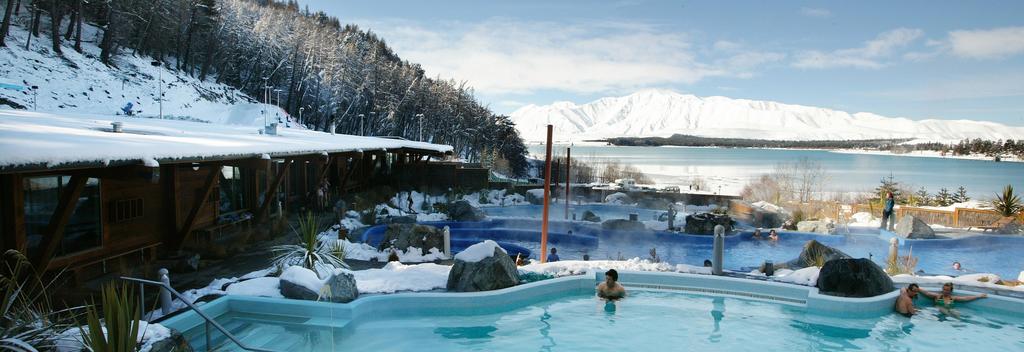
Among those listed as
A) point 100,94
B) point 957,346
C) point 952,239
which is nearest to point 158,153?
point 957,346

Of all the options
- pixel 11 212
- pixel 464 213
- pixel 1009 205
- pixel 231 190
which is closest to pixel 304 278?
pixel 11 212

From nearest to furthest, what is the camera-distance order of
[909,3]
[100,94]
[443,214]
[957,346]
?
[957,346] → [443,214] → [909,3] → [100,94]

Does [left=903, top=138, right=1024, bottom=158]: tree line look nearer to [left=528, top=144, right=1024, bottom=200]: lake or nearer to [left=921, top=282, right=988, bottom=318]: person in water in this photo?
[left=528, top=144, right=1024, bottom=200]: lake

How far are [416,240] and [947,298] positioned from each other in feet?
27.9

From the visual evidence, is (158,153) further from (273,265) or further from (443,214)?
(443,214)

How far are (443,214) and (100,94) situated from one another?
24859mm

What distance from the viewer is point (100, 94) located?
3125 centimetres

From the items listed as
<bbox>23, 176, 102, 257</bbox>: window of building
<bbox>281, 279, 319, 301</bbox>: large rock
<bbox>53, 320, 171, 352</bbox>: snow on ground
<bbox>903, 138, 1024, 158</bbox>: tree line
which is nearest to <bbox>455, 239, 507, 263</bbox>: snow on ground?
<bbox>281, 279, 319, 301</bbox>: large rock

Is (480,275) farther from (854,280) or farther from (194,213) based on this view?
(854,280)

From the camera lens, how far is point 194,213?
29.2 ft

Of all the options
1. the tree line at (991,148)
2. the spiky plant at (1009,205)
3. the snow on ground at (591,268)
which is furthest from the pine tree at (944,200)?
the tree line at (991,148)

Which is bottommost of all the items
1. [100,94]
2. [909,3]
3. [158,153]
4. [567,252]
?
[567,252]

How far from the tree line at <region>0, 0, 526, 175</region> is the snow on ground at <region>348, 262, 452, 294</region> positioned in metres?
31.0

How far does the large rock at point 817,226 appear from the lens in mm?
15727
